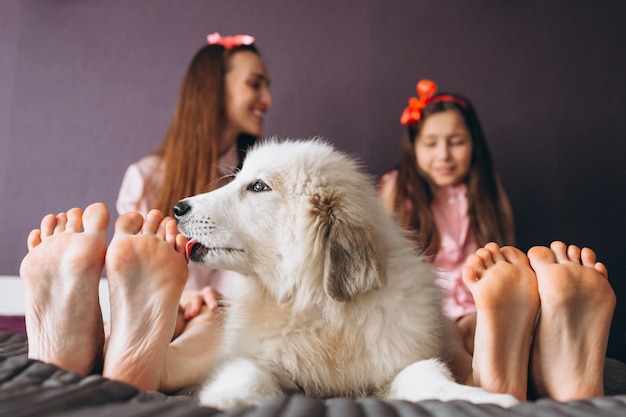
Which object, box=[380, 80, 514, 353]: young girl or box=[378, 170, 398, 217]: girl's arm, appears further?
box=[378, 170, 398, 217]: girl's arm

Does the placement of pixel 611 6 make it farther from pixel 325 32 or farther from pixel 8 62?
pixel 8 62

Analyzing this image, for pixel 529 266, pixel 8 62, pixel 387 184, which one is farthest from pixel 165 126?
pixel 529 266

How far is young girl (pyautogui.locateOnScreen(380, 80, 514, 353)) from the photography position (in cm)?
281

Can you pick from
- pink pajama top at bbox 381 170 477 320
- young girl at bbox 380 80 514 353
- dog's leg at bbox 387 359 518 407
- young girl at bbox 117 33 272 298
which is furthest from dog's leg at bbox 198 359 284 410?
young girl at bbox 380 80 514 353

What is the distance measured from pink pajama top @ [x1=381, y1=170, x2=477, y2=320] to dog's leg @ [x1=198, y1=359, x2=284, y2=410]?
1.74 m

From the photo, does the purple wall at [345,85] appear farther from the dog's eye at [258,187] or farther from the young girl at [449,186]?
the dog's eye at [258,187]

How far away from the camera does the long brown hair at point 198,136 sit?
2445 mm

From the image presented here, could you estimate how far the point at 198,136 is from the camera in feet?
8.59

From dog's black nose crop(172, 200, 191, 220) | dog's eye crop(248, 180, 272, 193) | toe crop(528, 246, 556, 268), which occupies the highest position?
dog's eye crop(248, 180, 272, 193)

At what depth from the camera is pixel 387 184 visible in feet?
10.00

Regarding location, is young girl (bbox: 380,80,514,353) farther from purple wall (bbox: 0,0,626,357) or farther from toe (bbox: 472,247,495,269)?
toe (bbox: 472,247,495,269)

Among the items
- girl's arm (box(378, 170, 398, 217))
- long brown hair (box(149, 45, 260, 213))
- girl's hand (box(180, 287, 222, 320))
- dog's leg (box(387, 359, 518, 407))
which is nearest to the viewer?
dog's leg (box(387, 359, 518, 407))

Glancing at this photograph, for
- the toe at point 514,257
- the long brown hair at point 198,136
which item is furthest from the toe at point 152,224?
the long brown hair at point 198,136

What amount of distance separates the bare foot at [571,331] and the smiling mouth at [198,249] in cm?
75
